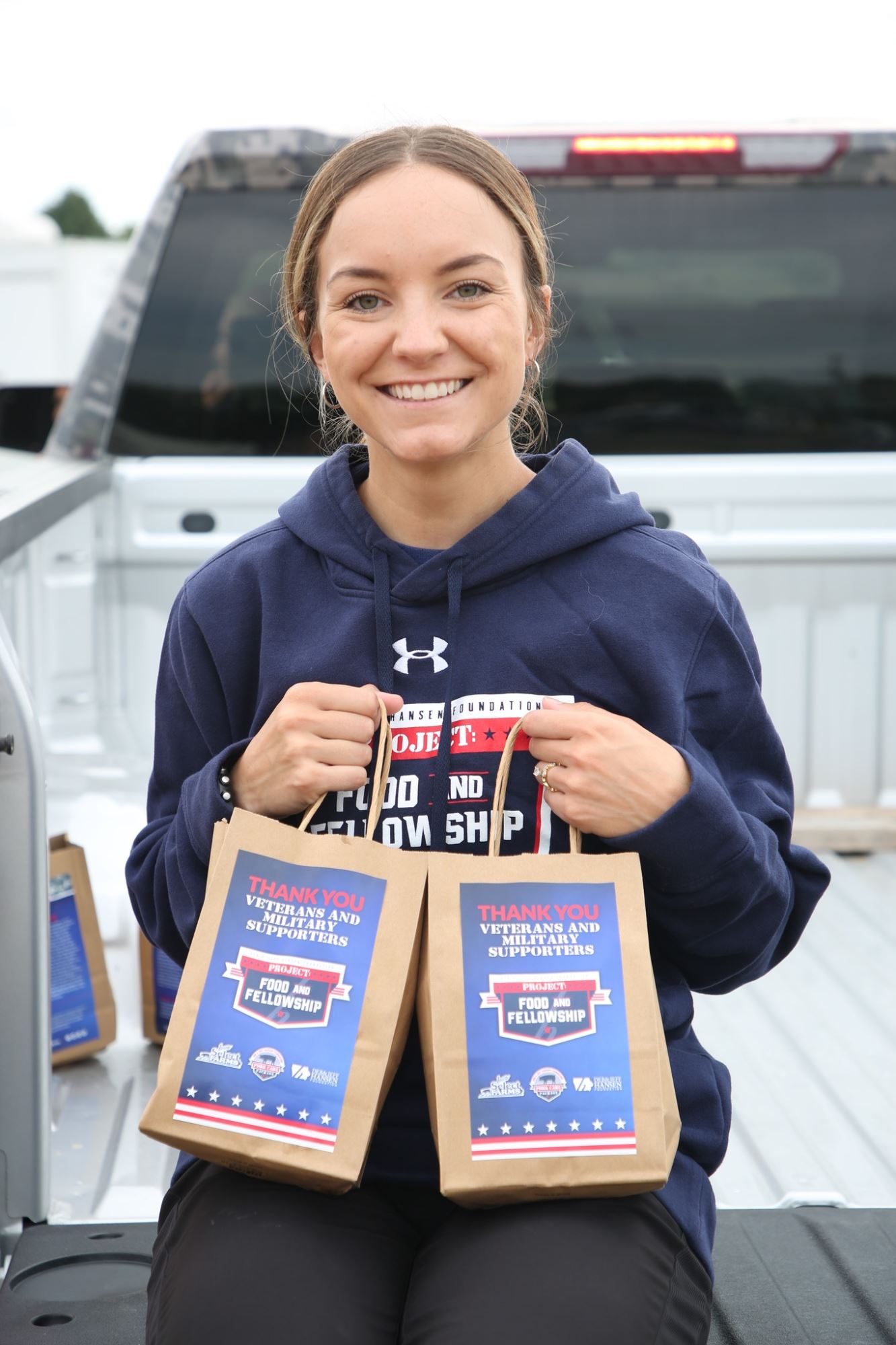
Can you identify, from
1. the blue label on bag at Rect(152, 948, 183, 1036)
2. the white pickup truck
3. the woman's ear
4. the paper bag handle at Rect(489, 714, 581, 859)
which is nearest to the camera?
the paper bag handle at Rect(489, 714, 581, 859)

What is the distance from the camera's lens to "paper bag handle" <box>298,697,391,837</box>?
5.00ft

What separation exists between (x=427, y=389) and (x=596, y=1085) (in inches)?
29.3

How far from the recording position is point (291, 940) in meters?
1.45

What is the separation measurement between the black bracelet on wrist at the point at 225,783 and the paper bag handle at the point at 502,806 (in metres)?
0.28

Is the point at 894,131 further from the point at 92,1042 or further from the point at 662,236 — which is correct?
the point at 92,1042

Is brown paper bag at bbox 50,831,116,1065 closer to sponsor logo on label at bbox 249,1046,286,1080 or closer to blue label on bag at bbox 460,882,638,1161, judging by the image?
sponsor logo on label at bbox 249,1046,286,1080

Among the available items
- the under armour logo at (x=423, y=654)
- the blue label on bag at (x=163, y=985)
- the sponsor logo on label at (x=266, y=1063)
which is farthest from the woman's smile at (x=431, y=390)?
the blue label on bag at (x=163, y=985)

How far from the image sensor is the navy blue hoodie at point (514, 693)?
160cm

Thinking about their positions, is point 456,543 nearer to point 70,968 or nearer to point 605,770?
point 605,770

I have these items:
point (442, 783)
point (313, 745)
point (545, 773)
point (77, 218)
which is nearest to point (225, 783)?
point (313, 745)

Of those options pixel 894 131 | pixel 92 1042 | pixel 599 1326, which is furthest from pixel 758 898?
pixel 894 131

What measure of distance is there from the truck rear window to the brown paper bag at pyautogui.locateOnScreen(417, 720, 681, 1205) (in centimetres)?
201

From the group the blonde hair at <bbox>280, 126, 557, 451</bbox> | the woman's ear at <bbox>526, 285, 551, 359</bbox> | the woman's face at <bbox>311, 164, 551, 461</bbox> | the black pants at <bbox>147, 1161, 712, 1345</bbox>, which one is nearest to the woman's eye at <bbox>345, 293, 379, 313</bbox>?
the woman's face at <bbox>311, 164, 551, 461</bbox>

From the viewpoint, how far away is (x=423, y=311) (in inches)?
63.2
